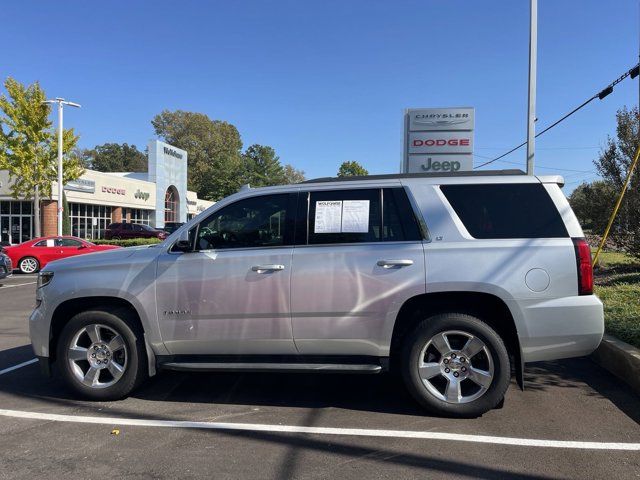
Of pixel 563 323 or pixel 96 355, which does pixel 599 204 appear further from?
pixel 96 355

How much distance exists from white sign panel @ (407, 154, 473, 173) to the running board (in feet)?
39.4

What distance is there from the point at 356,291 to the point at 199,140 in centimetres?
9126

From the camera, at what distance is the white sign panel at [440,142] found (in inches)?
614

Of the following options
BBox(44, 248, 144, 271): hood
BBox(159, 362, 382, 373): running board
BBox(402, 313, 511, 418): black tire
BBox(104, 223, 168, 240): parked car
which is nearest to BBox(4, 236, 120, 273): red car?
BBox(44, 248, 144, 271): hood

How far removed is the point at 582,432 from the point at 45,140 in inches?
1128

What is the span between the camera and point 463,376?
433 cm

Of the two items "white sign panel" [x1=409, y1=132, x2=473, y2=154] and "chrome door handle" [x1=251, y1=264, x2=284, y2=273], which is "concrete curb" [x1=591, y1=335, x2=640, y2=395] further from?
"white sign panel" [x1=409, y1=132, x2=473, y2=154]

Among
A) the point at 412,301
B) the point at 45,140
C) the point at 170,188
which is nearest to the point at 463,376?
the point at 412,301

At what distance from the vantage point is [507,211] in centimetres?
439

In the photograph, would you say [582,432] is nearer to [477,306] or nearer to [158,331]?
[477,306]

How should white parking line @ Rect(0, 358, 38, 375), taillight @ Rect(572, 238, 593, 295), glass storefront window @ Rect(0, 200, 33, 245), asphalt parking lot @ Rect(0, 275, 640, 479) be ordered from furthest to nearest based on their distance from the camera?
glass storefront window @ Rect(0, 200, 33, 245) < white parking line @ Rect(0, 358, 38, 375) < taillight @ Rect(572, 238, 593, 295) < asphalt parking lot @ Rect(0, 275, 640, 479)

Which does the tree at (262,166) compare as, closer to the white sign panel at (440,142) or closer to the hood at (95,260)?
the white sign panel at (440,142)

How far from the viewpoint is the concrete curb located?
194 inches

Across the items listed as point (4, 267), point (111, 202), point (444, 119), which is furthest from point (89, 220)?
point (444, 119)
